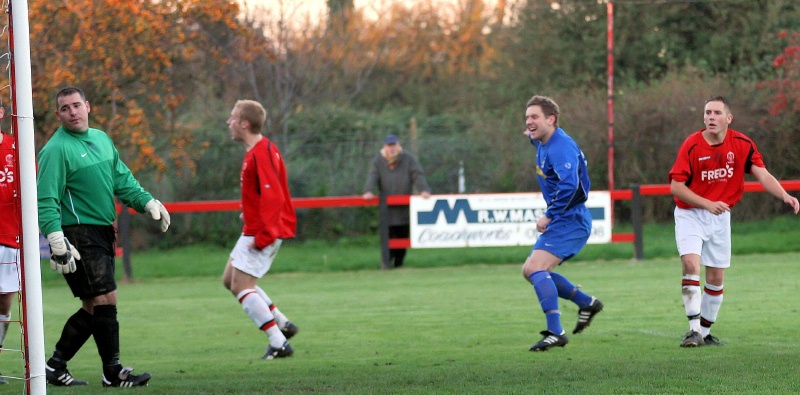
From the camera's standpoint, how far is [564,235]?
8.84m

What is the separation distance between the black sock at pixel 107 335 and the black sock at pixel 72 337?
0.64 ft

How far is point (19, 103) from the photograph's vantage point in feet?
17.9

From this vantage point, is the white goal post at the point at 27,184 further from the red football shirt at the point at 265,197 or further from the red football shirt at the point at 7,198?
the red football shirt at the point at 265,197

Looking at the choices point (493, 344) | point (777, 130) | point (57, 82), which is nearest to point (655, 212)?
point (777, 130)

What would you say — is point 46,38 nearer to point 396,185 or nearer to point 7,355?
point 396,185

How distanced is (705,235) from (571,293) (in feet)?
3.62

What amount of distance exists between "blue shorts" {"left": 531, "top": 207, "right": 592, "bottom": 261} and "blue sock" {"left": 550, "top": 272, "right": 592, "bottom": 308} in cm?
30

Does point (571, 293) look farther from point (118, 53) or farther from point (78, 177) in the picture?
point (118, 53)

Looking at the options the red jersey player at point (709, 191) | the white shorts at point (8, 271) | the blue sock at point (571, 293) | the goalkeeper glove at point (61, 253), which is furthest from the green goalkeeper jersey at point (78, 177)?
the red jersey player at point (709, 191)

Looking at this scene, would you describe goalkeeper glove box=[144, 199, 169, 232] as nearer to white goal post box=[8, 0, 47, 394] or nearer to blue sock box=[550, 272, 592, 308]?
white goal post box=[8, 0, 47, 394]

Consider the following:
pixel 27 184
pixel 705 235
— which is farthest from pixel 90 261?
pixel 705 235

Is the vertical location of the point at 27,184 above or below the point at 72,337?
above

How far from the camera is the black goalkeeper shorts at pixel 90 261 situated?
289 inches

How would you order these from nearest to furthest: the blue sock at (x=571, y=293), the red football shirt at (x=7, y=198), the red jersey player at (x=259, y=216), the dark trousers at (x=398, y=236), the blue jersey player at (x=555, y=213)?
the red football shirt at (x=7, y=198), the blue jersey player at (x=555, y=213), the blue sock at (x=571, y=293), the red jersey player at (x=259, y=216), the dark trousers at (x=398, y=236)
